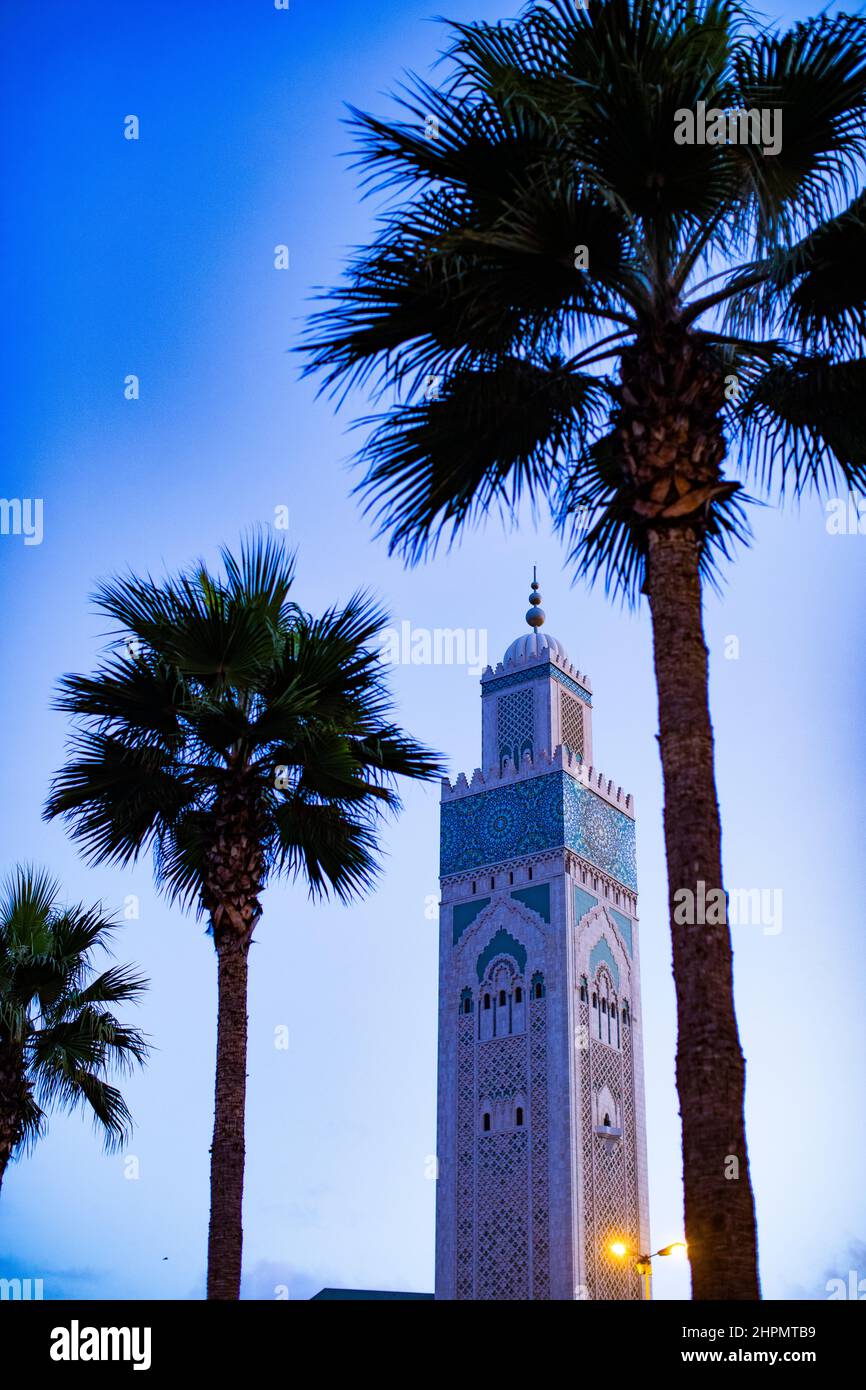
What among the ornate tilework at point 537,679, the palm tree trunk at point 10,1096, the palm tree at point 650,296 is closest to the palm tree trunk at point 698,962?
the palm tree at point 650,296

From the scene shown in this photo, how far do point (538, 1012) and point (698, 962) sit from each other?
3100cm

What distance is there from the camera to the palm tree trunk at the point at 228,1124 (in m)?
9.91

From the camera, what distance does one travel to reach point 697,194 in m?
6.79

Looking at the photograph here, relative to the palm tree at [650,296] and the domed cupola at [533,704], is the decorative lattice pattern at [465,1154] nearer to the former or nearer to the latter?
the domed cupola at [533,704]

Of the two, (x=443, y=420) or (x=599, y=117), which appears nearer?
(x=599, y=117)

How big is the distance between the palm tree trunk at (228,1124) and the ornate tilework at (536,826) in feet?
89.3

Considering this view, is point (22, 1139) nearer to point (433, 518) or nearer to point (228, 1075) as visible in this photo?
point (228, 1075)

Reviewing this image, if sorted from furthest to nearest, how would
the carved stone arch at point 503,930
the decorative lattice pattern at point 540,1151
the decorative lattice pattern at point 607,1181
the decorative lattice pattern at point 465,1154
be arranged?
1. the carved stone arch at point 503,930
2. the decorative lattice pattern at point 465,1154
3. the decorative lattice pattern at point 607,1181
4. the decorative lattice pattern at point 540,1151

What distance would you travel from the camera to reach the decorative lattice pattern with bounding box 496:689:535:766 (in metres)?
39.7

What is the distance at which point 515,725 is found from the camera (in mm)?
40281

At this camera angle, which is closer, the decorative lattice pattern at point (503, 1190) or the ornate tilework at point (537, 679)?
the decorative lattice pattern at point (503, 1190)
